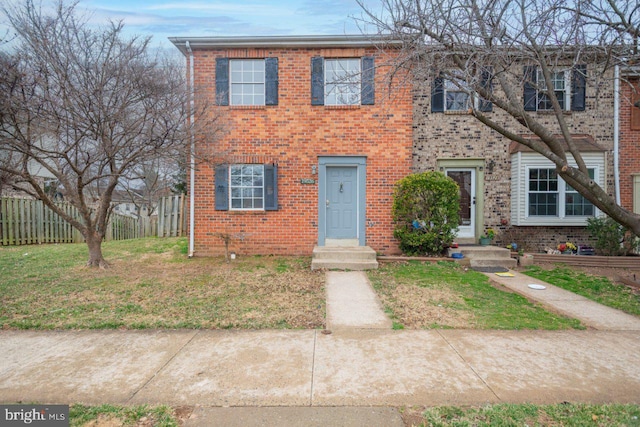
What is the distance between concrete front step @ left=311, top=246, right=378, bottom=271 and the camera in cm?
817

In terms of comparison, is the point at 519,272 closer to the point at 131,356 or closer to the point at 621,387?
the point at 621,387

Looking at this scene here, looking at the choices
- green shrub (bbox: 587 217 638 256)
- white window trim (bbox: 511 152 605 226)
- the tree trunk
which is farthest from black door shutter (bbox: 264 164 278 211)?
green shrub (bbox: 587 217 638 256)

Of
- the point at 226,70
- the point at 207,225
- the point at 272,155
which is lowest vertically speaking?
the point at 207,225

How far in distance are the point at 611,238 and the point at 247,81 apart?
10.1 m

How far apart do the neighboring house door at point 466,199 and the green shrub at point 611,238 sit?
2826 mm

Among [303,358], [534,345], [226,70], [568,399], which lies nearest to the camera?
[568,399]

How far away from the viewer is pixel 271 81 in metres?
9.70

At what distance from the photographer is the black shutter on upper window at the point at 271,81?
9695 millimetres

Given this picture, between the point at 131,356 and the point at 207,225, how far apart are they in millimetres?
6384

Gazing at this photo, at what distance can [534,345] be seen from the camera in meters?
3.99

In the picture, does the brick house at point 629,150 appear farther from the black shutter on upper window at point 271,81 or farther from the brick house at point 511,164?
the black shutter on upper window at point 271,81

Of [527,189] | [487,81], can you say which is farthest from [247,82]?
[527,189]

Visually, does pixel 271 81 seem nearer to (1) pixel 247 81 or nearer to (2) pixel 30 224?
(1) pixel 247 81

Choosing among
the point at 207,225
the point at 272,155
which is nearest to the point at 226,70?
the point at 272,155
